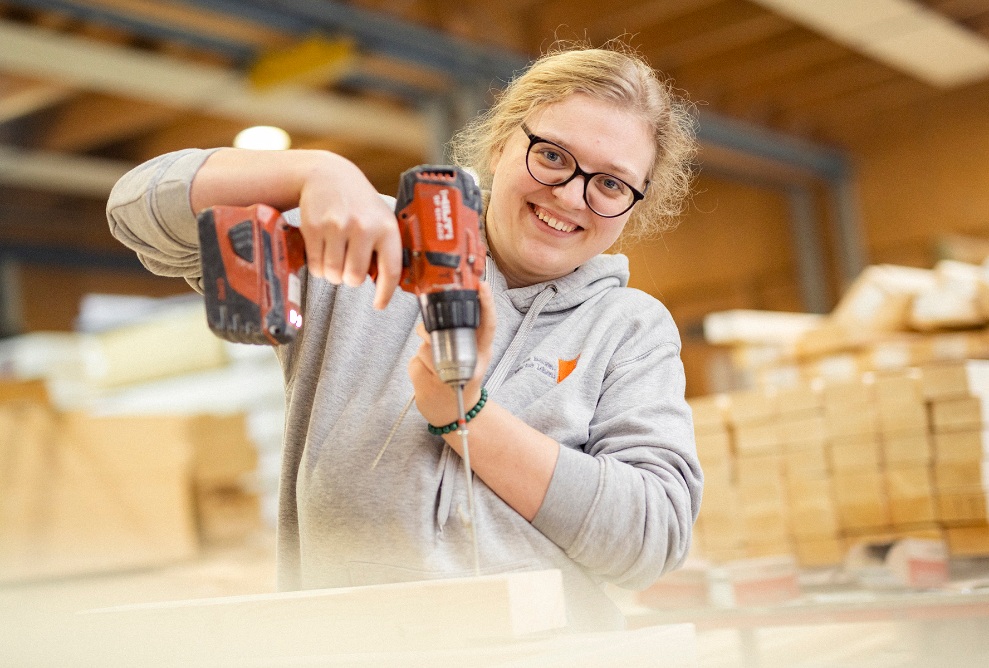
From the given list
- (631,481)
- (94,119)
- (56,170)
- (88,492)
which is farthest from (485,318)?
(56,170)

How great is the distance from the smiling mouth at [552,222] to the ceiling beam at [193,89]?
4.30 meters

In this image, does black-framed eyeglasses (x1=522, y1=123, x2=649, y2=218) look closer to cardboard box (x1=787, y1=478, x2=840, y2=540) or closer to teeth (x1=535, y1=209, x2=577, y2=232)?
teeth (x1=535, y1=209, x2=577, y2=232)

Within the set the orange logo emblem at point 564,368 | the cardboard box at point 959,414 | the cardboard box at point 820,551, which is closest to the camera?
the orange logo emblem at point 564,368

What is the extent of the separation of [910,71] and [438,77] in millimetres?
3254

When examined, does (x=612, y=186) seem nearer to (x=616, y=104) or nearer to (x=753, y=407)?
(x=616, y=104)

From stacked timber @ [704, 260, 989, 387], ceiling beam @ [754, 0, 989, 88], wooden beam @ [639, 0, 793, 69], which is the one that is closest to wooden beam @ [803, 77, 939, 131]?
ceiling beam @ [754, 0, 989, 88]

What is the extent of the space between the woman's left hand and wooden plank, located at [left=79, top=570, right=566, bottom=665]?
235mm

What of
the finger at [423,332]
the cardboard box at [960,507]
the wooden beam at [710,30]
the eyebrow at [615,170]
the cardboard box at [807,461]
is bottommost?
the cardboard box at [960,507]

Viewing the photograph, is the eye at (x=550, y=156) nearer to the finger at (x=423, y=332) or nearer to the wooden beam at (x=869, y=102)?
the finger at (x=423, y=332)

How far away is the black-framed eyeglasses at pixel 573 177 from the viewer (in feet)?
4.40

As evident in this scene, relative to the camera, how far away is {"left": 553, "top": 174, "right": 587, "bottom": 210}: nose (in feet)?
4.35

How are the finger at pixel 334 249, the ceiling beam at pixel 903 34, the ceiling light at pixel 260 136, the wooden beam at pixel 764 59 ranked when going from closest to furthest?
the finger at pixel 334 249
the ceiling beam at pixel 903 34
the ceiling light at pixel 260 136
the wooden beam at pixel 764 59

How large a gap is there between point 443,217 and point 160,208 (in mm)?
341

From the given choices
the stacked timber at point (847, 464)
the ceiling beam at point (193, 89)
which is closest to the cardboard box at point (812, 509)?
the stacked timber at point (847, 464)
